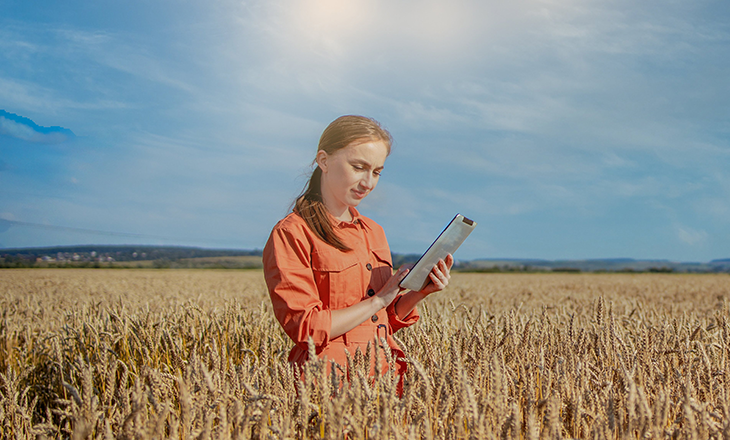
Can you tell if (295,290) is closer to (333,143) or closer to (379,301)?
(379,301)

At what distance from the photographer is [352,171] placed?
2.23 meters

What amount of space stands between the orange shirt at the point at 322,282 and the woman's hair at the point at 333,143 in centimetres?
4

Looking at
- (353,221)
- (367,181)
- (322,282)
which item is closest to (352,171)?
(367,181)

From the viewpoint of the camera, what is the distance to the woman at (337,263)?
2035 mm

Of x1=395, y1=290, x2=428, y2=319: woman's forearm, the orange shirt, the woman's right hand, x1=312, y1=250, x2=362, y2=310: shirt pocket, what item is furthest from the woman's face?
x1=395, y1=290, x2=428, y2=319: woman's forearm

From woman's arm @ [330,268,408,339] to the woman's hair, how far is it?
1.00 ft

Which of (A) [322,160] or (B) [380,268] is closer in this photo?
(A) [322,160]

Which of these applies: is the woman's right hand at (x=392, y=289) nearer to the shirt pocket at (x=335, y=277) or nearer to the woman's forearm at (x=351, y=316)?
the woman's forearm at (x=351, y=316)

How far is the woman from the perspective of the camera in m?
2.04

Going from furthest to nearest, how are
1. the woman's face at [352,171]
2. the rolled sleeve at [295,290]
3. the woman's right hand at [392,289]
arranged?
the woman's face at [352,171] < the woman's right hand at [392,289] < the rolled sleeve at [295,290]

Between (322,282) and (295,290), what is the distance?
20 centimetres

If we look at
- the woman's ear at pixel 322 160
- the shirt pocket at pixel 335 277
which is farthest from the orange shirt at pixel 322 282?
the woman's ear at pixel 322 160

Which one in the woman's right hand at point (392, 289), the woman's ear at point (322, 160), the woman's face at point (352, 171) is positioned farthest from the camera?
the woman's ear at point (322, 160)

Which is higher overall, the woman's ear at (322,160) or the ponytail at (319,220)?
the woman's ear at (322,160)
